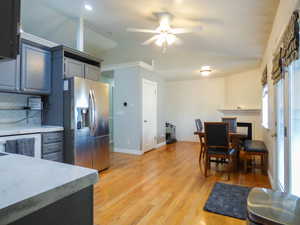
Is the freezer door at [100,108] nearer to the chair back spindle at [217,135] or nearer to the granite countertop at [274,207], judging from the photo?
the chair back spindle at [217,135]

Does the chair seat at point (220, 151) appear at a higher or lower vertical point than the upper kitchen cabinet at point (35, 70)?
lower

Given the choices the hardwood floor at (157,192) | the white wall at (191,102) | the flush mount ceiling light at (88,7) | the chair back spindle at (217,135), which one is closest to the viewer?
the hardwood floor at (157,192)

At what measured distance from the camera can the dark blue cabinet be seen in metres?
2.65

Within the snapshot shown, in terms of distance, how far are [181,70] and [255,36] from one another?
2828 mm

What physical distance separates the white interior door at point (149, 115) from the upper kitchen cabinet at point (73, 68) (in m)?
2.13

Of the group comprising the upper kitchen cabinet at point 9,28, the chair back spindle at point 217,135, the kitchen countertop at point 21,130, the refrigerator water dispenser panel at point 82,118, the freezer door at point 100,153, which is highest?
the upper kitchen cabinet at point 9,28

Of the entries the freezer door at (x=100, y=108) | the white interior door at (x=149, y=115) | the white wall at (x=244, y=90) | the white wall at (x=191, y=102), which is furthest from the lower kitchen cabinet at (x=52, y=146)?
the white wall at (x=244, y=90)

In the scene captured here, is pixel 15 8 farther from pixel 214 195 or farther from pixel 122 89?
pixel 122 89

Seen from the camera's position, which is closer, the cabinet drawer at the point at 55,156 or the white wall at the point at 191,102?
the cabinet drawer at the point at 55,156

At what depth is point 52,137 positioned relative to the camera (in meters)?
2.98

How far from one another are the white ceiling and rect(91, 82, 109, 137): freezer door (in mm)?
1118

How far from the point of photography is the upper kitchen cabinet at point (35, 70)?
292 cm

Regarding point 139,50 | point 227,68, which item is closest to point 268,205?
point 139,50

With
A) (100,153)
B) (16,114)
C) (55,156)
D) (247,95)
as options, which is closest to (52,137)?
(55,156)
